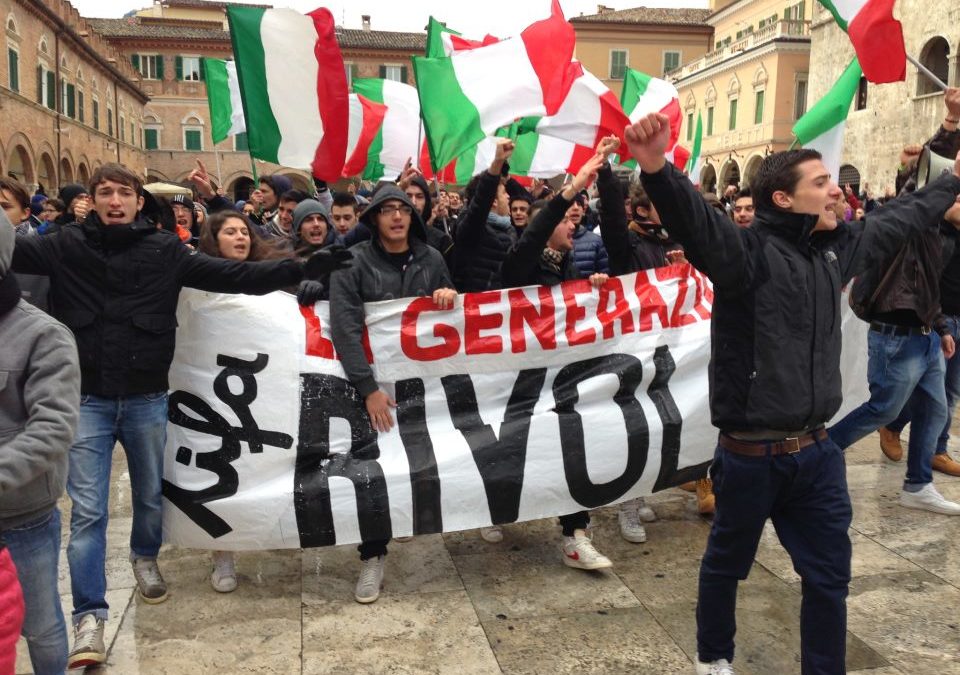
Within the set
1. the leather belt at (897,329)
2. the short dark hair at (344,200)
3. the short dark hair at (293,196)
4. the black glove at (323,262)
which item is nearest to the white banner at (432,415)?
the leather belt at (897,329)

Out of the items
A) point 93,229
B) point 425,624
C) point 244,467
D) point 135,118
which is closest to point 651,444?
point 425,624

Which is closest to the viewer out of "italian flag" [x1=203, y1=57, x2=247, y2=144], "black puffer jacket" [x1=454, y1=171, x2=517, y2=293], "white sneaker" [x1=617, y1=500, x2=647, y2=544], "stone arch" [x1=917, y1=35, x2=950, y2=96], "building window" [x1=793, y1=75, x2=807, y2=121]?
"white sneaker" [x1=617, y1=500, x2=647, y2=544]

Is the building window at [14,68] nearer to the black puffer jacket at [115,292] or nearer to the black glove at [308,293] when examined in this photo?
the black glove at [308,293]

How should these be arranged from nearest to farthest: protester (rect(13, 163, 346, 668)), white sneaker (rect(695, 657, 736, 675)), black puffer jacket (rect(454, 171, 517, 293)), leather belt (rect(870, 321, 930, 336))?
white sneaker (rect(695, 657, 736, 675)), protester (rect(13, 163, 346, 668)), leather belt (rect(870, 321, 930, 336)), black puffer jacket (rect(454, 171, 517, 293))

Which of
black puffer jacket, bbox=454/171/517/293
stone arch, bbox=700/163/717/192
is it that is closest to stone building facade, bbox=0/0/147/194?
black puffer jacket, bbox=454/171/517/293

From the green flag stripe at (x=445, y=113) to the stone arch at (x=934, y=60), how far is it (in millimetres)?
26377

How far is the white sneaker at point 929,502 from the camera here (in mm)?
4672

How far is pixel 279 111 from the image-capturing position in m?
5.04

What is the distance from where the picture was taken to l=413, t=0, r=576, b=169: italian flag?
15.9 feet

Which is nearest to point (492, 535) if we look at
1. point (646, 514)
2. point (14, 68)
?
point (646, 514)

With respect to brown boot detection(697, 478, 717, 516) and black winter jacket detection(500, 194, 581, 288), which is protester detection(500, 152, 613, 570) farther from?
brown boot detection(697, 478, 717, 516)

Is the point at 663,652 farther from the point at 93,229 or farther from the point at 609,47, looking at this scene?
the point at 609,47

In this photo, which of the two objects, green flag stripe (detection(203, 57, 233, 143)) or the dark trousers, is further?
green flag stripe (detection(203, 57, 233, 143))

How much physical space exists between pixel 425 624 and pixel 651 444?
151cm
